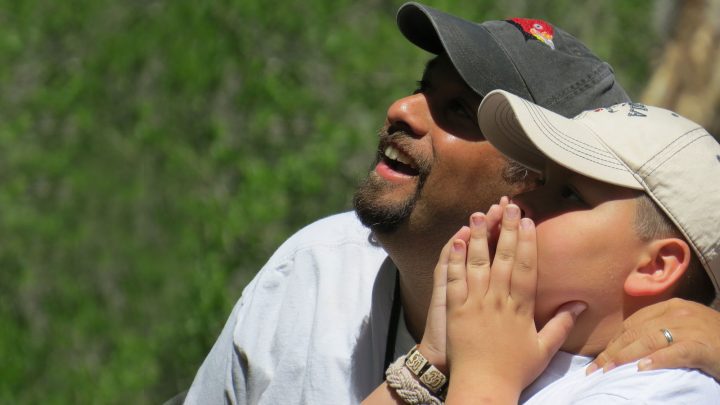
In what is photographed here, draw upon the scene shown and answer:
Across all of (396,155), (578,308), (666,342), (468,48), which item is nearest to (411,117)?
(396,155)

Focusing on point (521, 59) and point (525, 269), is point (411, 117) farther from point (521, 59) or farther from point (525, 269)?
point (525, 269)

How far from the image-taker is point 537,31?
2664mm

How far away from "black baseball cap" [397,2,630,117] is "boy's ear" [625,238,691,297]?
0.67 meters

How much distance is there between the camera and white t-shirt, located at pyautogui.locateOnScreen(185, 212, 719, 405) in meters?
2.50

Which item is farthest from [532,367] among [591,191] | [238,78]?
[238,78]

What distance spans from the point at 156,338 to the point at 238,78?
5.49ft

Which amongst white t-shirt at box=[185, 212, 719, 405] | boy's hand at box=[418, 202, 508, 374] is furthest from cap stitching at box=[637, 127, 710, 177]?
white t-shirt at box=[185, 212, 719, 405]

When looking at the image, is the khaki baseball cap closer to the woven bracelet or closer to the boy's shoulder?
the boy's shoulder

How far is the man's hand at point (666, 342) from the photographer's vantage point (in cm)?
182

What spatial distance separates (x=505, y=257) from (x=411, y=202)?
60 cm

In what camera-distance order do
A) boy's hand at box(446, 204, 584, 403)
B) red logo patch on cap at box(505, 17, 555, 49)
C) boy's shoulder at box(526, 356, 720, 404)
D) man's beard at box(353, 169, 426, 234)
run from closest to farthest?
boy's shoulder at box(526, 356, 720, 404) → boy's hand at box(446, 204, 584, 403) → man's beard at box(353, 169, 426, 234) → red logo patch on cap at box(505, 17, 555, 49)

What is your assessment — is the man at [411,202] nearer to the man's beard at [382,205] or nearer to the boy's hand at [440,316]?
the man's beard at [382,205]

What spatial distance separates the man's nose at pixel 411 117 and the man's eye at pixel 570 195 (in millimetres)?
586

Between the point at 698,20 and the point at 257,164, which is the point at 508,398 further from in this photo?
the point at 257,164
